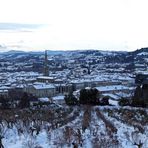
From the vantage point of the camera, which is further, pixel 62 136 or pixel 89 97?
pixel 89 97

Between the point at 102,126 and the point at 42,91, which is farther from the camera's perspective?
the point at 42,91

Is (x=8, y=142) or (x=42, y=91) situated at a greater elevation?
(x=8, y=142)

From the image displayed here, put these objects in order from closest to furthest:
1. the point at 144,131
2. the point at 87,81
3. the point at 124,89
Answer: the point at 144,131, the point at 124,89, the point at 87,81

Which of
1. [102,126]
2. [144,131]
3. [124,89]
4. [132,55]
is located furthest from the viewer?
[132,55]

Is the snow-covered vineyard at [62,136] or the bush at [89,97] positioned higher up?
the snow-covered vineyard at [62,136]

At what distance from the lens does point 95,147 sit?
50.2 ft

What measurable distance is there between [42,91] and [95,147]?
63.6 m

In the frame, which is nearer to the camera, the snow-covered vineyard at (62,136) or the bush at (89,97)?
the snow-covered vineyard at (62,136)

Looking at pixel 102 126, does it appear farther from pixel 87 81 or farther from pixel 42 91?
pixel 87 81

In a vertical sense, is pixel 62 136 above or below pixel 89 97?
above

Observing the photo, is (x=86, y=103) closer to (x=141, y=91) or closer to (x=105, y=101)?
(x=105, y=101)

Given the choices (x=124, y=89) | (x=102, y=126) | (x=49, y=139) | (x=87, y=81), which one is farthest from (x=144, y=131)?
(x=87, y=81)

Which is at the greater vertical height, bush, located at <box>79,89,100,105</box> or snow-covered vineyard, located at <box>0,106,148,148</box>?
snow-covered vineyard, located at <box>0,106,148,148</box>

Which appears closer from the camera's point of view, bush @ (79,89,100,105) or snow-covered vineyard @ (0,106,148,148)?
snow-covered vineyard @ (0,106,148,148)
